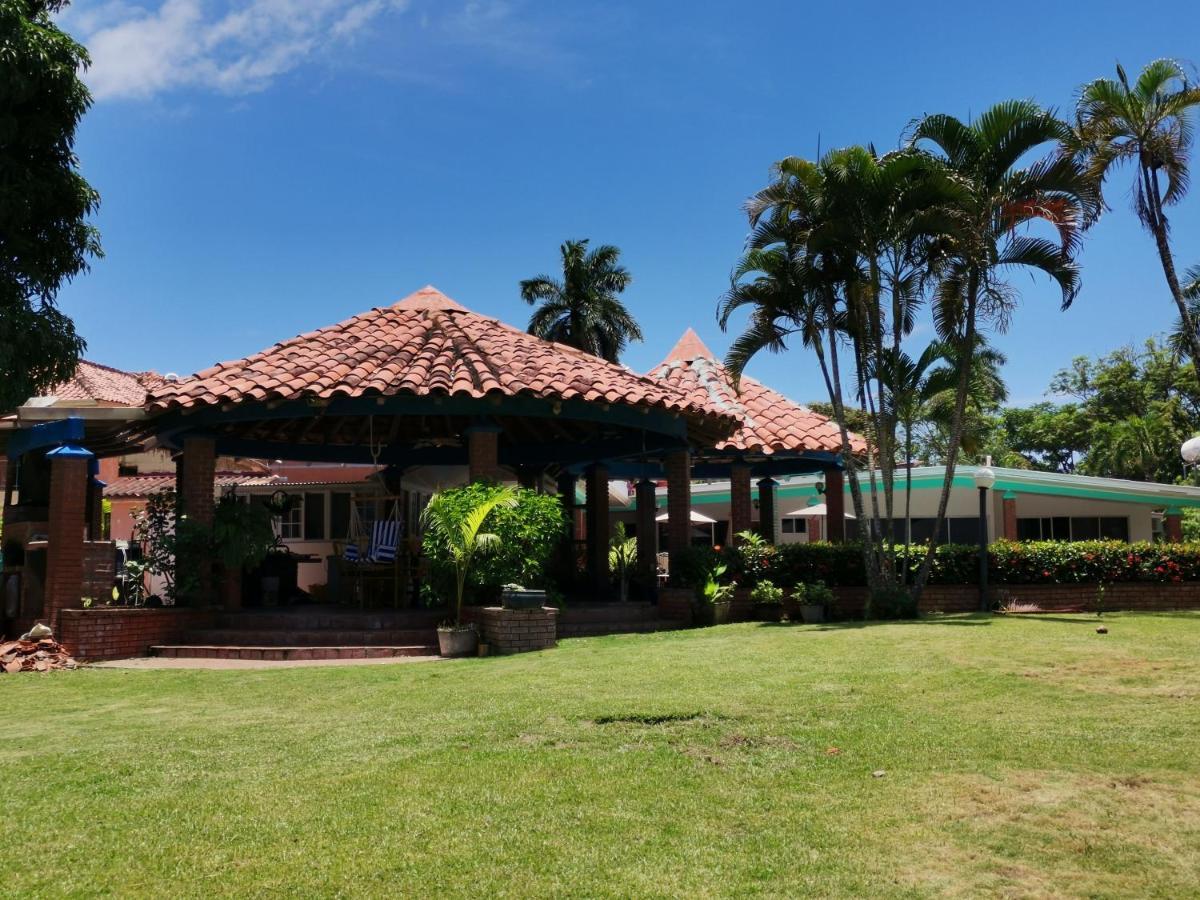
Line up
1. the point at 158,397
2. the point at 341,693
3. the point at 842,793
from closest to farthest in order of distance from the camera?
the point at 842,793
the point at 341,693
the point at 158,397

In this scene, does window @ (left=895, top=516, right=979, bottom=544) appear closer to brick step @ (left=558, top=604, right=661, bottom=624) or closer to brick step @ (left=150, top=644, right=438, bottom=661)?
brick step @ (left=558, top=604, right=661, bottom=624)

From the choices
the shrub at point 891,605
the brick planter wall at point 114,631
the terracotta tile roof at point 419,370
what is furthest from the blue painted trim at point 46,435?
the shrub at point 891,605

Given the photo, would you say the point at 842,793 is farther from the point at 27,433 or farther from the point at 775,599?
the point at 27,433

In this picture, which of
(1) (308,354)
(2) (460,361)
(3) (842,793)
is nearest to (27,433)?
(1) (308,354)

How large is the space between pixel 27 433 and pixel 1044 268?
14875 millimetres

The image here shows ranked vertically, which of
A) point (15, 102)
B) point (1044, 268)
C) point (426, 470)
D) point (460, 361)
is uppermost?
point (15, 102)

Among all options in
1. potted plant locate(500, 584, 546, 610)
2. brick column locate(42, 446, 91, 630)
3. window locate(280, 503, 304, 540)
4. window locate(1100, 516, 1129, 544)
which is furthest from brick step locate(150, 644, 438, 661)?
window locate(1100, 516, 1129, 544)

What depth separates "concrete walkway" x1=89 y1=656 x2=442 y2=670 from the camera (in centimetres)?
1222

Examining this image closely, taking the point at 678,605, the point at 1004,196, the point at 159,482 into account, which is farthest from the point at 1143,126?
the point at 159,482

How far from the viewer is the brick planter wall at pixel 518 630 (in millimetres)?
12641

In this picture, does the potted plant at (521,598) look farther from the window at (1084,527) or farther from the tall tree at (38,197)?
the window at (1084,527)

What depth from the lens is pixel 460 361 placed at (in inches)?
589

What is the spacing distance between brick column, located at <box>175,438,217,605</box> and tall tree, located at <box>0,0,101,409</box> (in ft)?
8.13

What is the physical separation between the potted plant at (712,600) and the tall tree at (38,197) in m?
10.1
